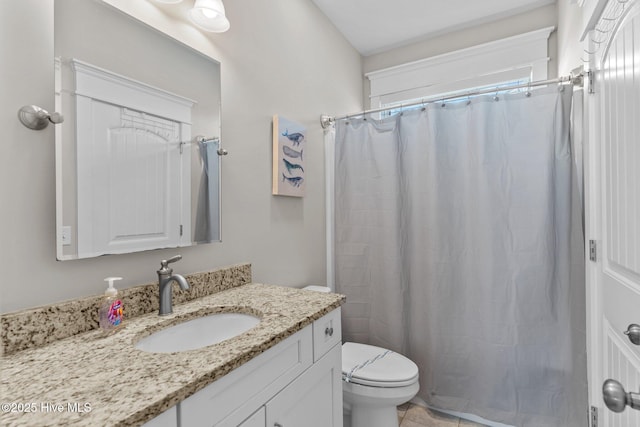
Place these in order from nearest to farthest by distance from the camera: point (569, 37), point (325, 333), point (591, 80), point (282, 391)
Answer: point (282, 391) → point (325, 333) → point (591, 80) → point (569, 37)

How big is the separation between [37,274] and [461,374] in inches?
79.9

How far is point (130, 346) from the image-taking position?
792 millimetres

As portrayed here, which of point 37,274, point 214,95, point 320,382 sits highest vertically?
point 214,95

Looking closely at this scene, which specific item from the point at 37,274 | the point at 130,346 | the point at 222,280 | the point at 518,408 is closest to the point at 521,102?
the point at 518,408

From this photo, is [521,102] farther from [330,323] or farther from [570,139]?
[330,323]

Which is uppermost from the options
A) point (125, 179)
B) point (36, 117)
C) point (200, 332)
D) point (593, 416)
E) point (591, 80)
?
point (591, 80)

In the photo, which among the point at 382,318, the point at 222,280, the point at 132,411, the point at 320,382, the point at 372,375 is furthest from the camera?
the point at 382,318

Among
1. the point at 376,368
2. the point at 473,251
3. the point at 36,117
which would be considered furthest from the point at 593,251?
the point at 36,117

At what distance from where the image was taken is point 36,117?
0.81 meters

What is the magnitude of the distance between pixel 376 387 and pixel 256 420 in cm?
83

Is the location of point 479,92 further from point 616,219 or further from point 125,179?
point 125,179

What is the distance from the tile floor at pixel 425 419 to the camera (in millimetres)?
1765

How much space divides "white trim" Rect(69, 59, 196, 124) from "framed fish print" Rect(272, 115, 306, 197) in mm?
523

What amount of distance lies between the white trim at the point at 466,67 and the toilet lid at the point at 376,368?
2.02 m
